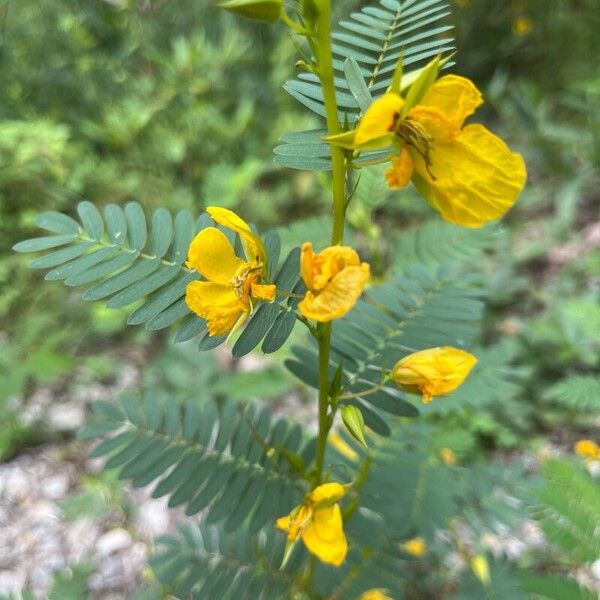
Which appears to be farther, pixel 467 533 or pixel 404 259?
pixel 467 533

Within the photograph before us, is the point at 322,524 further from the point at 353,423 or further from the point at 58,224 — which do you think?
the point at 58,224

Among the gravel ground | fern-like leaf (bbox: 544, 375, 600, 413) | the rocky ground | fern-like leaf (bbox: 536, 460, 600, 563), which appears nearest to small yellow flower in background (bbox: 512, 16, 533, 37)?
the rocky ground

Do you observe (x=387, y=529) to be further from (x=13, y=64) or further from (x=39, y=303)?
(x=13, y=64)

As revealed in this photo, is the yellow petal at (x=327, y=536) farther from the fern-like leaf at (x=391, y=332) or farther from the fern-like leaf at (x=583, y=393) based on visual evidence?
the fern-like leaf at (x=583, y=393)

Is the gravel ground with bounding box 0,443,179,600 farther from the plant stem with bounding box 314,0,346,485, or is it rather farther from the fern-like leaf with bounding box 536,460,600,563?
the plant stem with bounding box 314,0,346,485

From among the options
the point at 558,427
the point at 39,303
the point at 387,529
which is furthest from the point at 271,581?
the point at 39,303

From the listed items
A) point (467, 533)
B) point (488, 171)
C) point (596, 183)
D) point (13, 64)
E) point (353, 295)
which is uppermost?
point (488, 171)

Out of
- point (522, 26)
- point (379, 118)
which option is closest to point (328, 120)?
point (379, 118)

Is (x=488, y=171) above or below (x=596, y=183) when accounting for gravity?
above

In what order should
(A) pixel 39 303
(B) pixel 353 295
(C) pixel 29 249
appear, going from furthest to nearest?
(A) pixel 39 303
(C) pixel 29 249
(B) pixel 353 295
